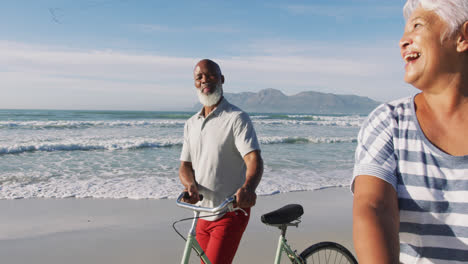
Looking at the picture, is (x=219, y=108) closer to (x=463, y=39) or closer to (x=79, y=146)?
(x=463, y=39)

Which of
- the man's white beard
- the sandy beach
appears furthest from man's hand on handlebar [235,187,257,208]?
the sandy beach

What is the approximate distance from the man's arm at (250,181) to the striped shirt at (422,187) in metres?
1.42

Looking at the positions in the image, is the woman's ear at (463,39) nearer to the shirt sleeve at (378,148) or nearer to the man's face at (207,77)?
the shirt sleeve at (378,148)

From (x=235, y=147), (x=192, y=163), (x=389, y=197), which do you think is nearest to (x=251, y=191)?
(x=235, y=147)

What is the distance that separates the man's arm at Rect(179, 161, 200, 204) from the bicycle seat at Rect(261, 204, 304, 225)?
1.69 feet

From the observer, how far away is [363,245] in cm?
83

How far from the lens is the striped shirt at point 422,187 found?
90 centimetres

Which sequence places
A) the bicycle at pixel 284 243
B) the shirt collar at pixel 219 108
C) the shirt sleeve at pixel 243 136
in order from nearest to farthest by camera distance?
the bicycle at pixel 284 243 < the shirt sleeve at pixel 243 136 < the shirt collar at pixel 219 108

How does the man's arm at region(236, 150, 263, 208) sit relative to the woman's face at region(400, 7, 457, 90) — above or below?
below

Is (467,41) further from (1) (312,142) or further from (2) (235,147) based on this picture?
(1) (312,142)

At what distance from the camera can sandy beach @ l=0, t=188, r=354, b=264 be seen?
4965 millimetres

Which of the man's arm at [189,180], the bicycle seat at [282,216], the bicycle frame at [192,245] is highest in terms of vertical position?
the man's arm at [189,180]

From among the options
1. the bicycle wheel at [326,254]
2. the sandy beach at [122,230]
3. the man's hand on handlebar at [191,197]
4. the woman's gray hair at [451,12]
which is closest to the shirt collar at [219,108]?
the man's hand on handlebar at [191,197]

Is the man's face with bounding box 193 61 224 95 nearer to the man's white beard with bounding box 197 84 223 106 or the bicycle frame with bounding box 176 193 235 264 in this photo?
the man's white beard with bounding box 197 84 223 106
